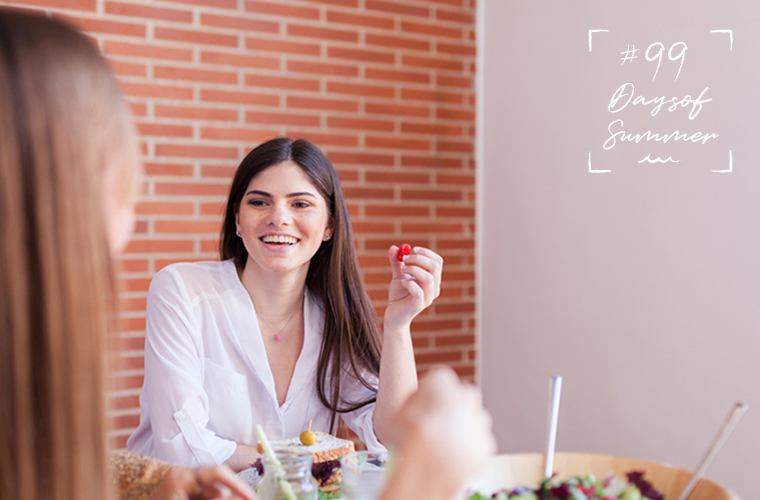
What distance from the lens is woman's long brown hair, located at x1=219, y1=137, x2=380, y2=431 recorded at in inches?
85.3

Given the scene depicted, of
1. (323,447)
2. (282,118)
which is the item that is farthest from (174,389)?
(282,118)

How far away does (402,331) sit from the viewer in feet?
6.77

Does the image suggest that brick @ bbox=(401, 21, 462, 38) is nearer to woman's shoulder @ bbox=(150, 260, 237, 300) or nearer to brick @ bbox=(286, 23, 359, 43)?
brick @ bbox=(286, 23, 359, 43)

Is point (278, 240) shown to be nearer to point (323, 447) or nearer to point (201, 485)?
point (323, 447)

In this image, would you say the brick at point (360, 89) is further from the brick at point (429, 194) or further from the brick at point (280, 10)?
the brick at point (429, 194)

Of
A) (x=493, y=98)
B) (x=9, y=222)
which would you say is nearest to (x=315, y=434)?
(x=9, y=222)

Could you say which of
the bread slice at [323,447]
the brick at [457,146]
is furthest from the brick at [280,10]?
the bread slice at [323,447]

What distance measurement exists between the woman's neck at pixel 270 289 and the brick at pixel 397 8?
57.5 inches

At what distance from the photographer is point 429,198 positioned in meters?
3.52

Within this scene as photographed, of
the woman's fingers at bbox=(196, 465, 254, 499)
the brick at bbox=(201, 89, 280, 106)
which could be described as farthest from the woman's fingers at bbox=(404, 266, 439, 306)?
the brick at bbox=(201, 89, 280, 106)

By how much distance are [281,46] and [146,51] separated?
483 mm

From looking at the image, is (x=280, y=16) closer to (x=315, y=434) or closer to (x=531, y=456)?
(x=315, y=434)

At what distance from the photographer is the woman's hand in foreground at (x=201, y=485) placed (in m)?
1.09

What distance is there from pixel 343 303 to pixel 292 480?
98 centimetres
